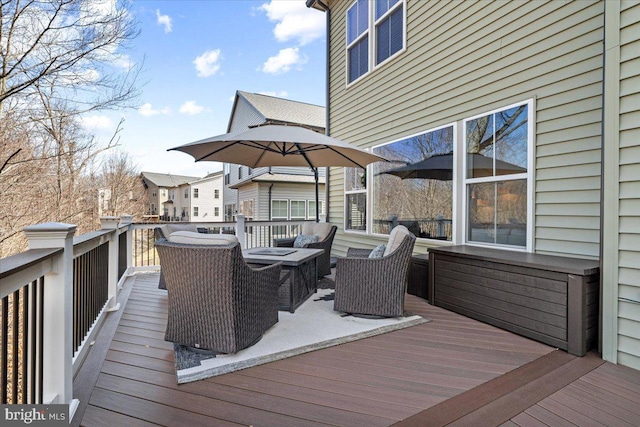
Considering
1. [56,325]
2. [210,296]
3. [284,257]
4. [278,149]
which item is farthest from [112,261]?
[278,149]

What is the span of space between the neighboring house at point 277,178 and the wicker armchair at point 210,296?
37.3 ft

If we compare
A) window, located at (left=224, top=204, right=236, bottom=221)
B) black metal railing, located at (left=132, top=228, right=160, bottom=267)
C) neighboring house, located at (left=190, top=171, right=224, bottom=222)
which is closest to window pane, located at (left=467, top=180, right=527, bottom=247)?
black metal railing, located at (left=132, top=228, right=160, bottom=267)

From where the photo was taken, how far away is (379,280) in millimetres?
3422

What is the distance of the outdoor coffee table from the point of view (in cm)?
367

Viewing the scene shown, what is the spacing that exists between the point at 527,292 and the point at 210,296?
2.70m

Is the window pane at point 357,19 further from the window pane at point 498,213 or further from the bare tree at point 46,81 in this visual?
the bare tree at point 46,81

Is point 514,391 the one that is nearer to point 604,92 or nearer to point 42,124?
point 604,92

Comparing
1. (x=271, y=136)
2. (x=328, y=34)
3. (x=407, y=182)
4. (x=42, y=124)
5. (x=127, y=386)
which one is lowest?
(x=127, y=386)

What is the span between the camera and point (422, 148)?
5020 millimetres

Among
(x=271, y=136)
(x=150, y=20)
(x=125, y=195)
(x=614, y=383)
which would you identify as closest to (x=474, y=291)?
(x=614, y=383)

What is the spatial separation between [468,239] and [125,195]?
18594 millimetres

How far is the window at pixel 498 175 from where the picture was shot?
359 cm

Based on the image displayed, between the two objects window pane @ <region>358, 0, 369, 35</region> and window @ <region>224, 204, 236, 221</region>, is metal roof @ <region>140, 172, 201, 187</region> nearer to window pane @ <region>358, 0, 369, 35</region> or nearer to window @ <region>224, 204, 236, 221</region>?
window @ <region>224, 204, 236, 221</region>

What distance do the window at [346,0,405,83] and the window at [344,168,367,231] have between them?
1952 mm
